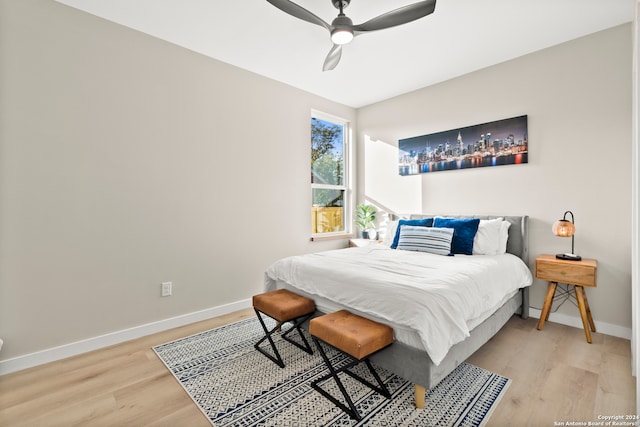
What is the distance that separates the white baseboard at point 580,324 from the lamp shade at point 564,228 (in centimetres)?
87

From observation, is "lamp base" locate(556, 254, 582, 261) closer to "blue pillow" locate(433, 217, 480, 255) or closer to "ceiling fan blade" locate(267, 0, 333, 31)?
"blue pillow" locate(433, 217, 480, 255)

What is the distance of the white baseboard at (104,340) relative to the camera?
2188 millimetres

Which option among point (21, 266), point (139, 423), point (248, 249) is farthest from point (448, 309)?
point (21, 266)

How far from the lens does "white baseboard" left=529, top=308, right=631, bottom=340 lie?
262 cm

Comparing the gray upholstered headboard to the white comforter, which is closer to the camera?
the white comforter

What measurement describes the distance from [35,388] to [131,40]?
2.79 meters

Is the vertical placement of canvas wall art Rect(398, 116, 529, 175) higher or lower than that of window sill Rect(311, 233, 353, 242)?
higher

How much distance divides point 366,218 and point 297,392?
2.98 metres

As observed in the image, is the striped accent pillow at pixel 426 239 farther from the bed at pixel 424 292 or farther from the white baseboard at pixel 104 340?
the white baseboard at pixel 104 340

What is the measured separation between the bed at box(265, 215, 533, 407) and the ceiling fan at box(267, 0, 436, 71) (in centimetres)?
178

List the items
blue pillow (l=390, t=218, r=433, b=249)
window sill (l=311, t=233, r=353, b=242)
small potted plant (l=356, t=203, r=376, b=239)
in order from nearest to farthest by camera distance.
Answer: blue pillow (l=390, t=218, r=433, b=249) < window sill (l=311, t=233, r=353, b=242) < small potted plant (l=356, t=203, r=376, b=239)

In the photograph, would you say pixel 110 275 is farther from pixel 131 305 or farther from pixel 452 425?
pixel 452 425

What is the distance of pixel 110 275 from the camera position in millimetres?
2584

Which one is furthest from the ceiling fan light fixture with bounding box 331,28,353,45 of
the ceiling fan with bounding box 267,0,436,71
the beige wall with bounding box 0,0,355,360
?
the beige wall with bounding box 0,0,355,360
